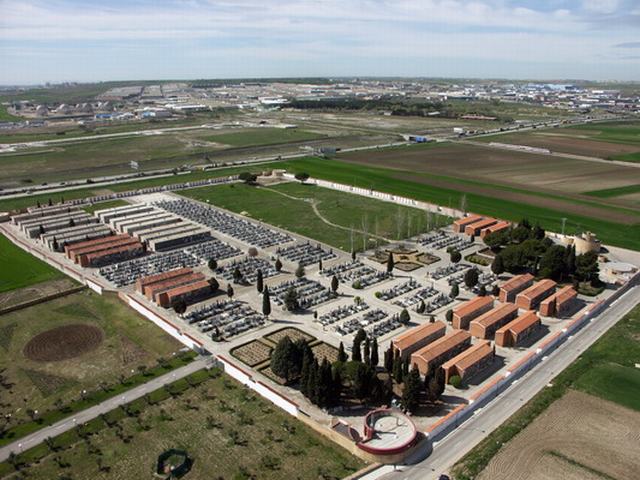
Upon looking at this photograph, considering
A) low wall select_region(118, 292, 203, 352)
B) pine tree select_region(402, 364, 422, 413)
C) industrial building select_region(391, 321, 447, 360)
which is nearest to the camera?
pine tree select_region(402, 364, 422, 413)

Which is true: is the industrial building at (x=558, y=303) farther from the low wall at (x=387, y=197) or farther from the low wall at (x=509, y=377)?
the low wall at (x=387, y=197)

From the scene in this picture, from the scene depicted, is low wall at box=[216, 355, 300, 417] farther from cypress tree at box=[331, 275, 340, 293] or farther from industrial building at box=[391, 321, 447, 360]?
cypress tree at box=[331, 275, 340, 293]

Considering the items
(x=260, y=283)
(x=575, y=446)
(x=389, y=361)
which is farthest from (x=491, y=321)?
(x=260, y=283)

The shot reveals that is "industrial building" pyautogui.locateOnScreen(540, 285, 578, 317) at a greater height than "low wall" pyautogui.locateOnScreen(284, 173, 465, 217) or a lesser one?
lesser

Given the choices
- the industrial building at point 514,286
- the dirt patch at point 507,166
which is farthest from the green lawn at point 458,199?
the industrial building at point 514,286

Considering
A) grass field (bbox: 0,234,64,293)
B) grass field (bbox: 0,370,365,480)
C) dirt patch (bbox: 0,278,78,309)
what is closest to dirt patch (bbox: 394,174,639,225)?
grass field (bbox: 0,370,365,480)

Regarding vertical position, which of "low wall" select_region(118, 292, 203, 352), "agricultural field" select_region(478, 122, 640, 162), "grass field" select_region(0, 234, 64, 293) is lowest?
"low wall" select_region(118, 292, 203, 352)
